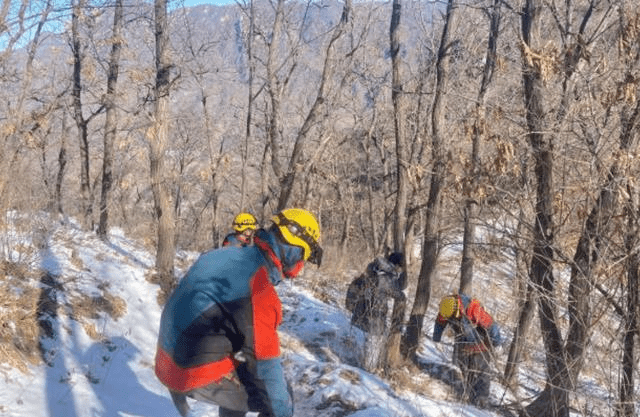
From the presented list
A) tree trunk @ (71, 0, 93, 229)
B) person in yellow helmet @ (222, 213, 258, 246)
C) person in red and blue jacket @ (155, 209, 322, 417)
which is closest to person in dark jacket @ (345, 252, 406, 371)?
person in yellow helmet @ (222, 213, 258, 246)

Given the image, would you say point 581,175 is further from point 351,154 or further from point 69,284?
point 351,154

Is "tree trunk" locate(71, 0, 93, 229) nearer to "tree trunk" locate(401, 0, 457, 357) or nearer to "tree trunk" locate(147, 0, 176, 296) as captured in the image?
"tree trunk" locate(147, 0, 176, 296)

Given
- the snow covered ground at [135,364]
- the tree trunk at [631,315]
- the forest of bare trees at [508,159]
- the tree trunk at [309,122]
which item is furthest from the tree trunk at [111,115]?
the tree trunk at [631,315]

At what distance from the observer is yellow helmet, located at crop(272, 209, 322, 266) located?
3219mm

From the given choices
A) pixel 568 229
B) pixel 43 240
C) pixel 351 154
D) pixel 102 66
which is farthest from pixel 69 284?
pixel 351 154

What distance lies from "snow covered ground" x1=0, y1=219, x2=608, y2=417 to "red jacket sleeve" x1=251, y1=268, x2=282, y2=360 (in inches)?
97.1

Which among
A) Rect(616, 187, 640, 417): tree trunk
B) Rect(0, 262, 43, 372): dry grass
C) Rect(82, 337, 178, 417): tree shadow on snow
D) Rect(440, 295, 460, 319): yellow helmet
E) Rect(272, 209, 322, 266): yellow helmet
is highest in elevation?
Rect(272, 209, 322, 266): yellow helmet

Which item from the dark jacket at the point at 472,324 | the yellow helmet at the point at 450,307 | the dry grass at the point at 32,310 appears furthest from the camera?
the yellow helmet at the point at 450,307

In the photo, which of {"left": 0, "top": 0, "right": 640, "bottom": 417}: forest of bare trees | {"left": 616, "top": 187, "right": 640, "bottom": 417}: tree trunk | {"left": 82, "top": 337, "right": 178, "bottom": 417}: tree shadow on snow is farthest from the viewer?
{"left": 82, "top": 337, "right": 178, "bottom": 417}: tree shadow on snow

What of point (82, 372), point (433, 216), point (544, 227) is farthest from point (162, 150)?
point (544, 227)

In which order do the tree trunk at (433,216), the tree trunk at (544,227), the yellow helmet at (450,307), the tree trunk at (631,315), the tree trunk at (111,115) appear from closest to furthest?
the tree trunk at (631,315) < the tree trunk at (544,227) < the tree trunk at (433,216) < the yellow helmet at (450,307) < the tree trunk at (111,115)

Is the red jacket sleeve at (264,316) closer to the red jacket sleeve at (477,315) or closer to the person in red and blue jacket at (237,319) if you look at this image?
the person in red and blue jacket at (237,319)

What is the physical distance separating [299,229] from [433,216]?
5.37 m

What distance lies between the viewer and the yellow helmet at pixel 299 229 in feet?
10.6
